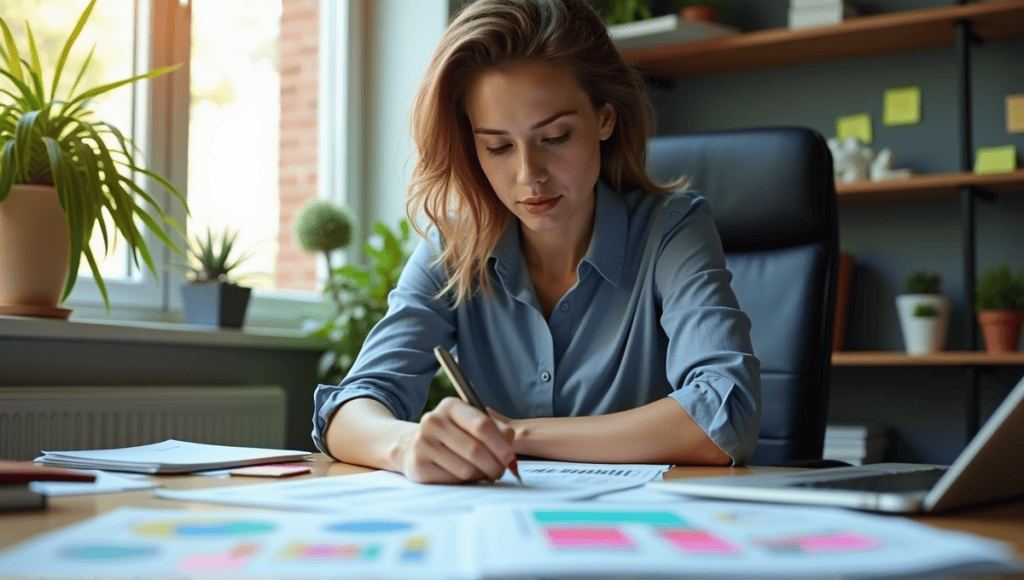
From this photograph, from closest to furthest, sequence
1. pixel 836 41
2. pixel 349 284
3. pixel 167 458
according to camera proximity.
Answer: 1. pixel 167 458
2. pixel 349 284
3. pixel 836 41

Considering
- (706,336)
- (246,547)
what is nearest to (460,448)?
(246,547)

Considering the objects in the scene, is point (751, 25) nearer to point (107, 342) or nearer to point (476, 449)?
point (107, 342)

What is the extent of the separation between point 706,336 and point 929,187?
163 centimetres

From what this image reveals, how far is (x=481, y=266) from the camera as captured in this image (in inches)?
56.9

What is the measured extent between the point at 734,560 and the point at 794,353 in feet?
3.49

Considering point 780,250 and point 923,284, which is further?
point 923,284

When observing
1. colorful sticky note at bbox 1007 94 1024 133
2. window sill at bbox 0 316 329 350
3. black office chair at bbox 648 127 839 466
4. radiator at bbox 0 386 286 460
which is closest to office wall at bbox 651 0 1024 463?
colorful sticky note at bbox 1007 94 1024 133

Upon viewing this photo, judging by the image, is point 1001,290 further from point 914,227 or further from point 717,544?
point 717,544

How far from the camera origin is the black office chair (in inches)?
57.5

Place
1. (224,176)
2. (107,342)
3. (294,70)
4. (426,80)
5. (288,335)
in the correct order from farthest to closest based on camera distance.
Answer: (294,70)
(224,176)
(288,335)
(107,342)
(426,80)

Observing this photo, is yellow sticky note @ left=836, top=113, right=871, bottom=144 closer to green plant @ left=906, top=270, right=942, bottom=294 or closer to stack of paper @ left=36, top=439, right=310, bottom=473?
green plant @ left=906, top=270, right=942, bottom=294

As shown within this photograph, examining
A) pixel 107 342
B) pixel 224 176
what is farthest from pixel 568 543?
pixel 224 176

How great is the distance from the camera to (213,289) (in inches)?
84.7

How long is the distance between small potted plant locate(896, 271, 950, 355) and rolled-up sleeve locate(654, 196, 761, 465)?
4.47ft
